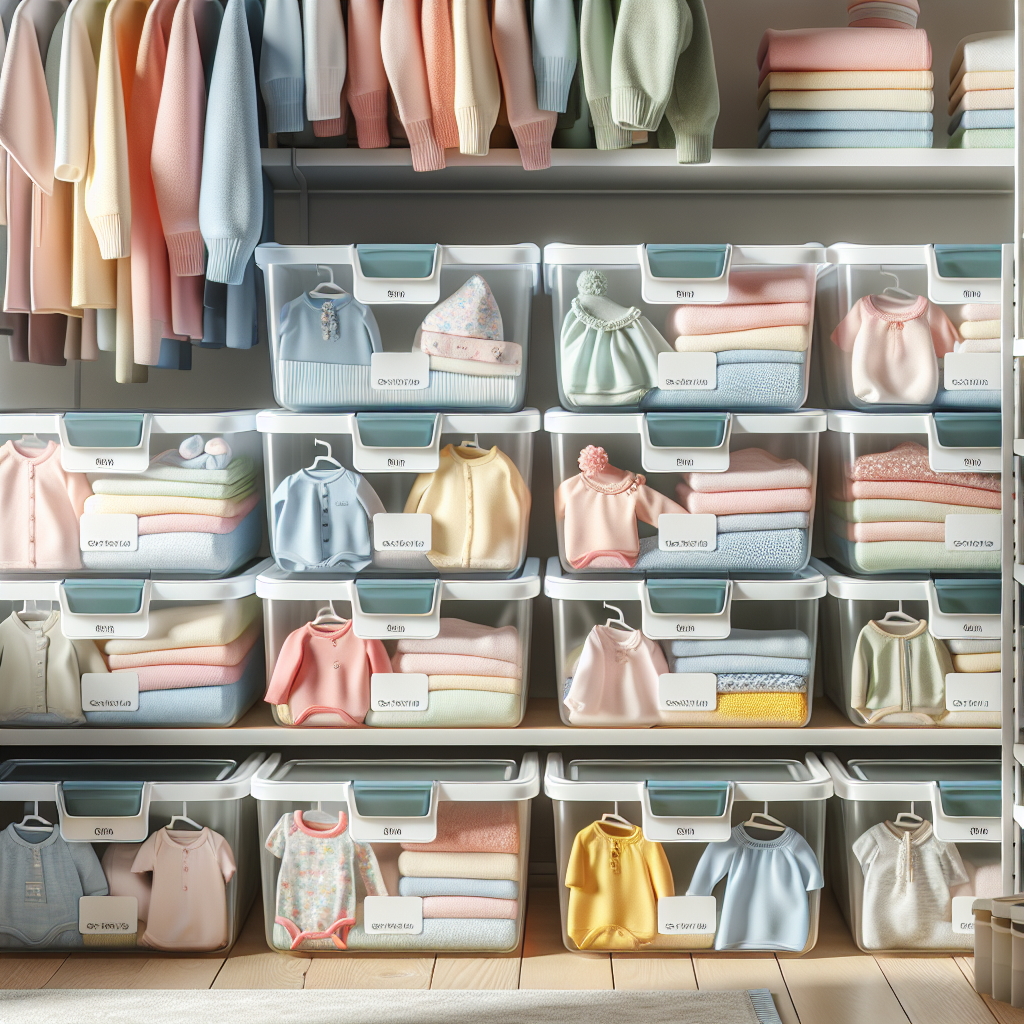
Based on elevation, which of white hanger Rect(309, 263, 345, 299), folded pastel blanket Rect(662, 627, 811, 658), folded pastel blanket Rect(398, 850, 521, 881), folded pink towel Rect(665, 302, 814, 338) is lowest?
folded pastel blanket Rect(398, 850, 521, 881)

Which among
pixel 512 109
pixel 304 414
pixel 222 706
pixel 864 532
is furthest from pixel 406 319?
pixel 864 532

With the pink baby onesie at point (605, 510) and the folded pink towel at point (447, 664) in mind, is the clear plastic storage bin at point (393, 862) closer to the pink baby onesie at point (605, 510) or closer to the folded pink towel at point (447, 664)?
the folded pink towel at point (447, 664)

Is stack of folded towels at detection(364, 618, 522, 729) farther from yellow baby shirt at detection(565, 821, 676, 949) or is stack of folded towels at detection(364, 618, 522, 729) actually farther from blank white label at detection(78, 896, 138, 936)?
blank white label at detection(78, 896, 138, 936)

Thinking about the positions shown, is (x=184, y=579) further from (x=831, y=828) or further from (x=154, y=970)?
(x=831, y=828)

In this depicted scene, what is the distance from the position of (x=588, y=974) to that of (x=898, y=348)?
1.19 metres

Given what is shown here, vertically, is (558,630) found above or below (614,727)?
above

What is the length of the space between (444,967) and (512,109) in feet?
4.84

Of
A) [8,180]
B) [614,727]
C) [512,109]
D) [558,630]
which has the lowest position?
[614,727]

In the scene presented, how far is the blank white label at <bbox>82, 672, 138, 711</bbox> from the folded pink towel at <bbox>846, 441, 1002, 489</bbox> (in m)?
1.32

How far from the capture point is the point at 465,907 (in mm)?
1685

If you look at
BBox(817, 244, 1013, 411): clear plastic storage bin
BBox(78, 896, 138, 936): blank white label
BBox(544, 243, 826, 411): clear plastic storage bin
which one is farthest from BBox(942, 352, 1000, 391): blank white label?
BBox(78, 896, 138, 936): blank white label

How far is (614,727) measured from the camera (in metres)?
1.72

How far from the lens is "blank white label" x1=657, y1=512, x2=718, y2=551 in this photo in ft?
5.46

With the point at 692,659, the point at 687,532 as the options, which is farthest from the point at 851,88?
the point at 692,659
